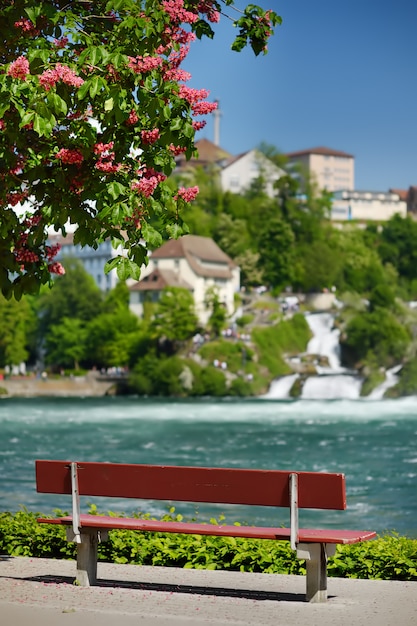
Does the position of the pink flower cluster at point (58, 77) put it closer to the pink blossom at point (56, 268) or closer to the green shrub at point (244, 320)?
A: the pink blossom at point (56, 268)

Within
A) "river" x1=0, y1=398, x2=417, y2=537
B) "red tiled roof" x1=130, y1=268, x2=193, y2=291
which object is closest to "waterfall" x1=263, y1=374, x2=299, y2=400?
"river" x1=0, y1=398, x2=417, y2=537

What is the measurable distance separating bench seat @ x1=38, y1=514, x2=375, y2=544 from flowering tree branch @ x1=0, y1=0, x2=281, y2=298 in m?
1.82

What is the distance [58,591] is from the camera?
899 centimetres

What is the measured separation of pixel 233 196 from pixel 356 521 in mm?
100505

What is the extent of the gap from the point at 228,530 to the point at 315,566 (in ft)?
2.09

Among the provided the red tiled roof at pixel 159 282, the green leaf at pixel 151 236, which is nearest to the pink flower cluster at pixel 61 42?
the green leaf at pixel 151 236

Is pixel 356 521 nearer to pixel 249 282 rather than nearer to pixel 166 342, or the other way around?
pixel 166 342

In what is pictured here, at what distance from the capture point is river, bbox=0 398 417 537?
1065 inches

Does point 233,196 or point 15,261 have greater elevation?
point 233,196

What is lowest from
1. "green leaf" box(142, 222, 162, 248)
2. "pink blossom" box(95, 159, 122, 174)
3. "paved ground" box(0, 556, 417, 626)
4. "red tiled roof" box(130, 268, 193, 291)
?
"paved ground" box(0, 556, 417, 626)

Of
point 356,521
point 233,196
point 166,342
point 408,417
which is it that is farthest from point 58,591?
point 233,196

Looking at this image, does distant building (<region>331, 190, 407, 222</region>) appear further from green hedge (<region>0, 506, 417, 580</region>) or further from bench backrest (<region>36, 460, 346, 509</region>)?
bench backrest (<region>36, 460, 346, 509</region>)

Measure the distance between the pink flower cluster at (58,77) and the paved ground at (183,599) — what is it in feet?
10.3

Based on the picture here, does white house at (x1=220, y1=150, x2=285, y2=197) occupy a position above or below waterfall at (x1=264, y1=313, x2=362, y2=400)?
above
